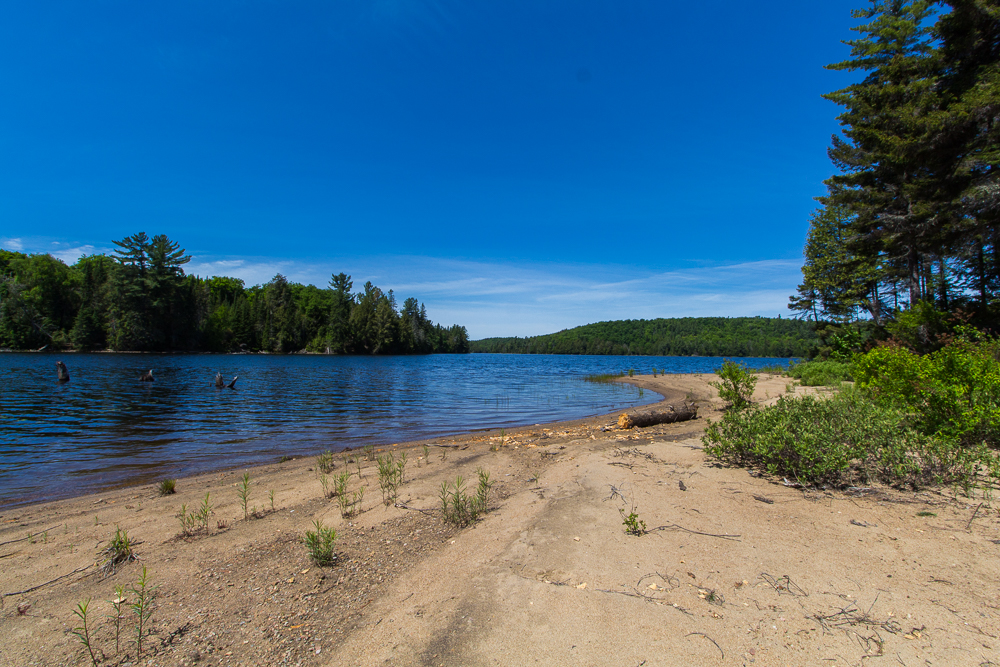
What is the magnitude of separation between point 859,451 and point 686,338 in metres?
149

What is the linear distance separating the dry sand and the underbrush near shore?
0.36 m

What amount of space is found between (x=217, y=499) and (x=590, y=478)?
6.03 m

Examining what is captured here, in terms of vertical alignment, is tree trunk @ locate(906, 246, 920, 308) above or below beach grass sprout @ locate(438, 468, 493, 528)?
above

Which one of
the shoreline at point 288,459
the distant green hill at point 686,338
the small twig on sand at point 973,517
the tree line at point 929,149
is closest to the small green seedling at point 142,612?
the shoreline at point 288,459

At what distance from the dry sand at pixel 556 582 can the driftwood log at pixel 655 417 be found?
6.19 meters

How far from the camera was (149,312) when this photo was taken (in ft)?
233

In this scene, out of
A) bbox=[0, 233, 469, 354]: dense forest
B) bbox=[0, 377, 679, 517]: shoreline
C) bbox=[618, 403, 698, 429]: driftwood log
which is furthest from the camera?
bbox=[0, 233, 469, 354]: dense forest

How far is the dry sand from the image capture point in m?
2.71

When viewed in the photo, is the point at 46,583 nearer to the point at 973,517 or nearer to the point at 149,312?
the point at 973,517

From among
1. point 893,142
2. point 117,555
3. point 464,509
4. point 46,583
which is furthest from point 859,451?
point 893,142

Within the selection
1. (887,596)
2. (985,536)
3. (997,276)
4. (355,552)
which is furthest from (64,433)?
(997,276)

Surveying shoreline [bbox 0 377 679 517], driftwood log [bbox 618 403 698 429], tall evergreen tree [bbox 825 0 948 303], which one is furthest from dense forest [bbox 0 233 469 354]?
tall evergreen tree [bbox 825 0 948 303]

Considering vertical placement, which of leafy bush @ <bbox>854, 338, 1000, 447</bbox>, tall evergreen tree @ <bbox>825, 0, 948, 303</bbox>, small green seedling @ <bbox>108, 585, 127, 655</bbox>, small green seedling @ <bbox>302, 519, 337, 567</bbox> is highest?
tall evergreen tree @ <bbox>825, 0, 948, 303</bbox>

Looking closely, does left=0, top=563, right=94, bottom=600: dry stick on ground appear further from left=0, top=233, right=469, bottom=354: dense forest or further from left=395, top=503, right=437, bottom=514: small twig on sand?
left=0, top=233, right=469, bottom=354: dense forest
